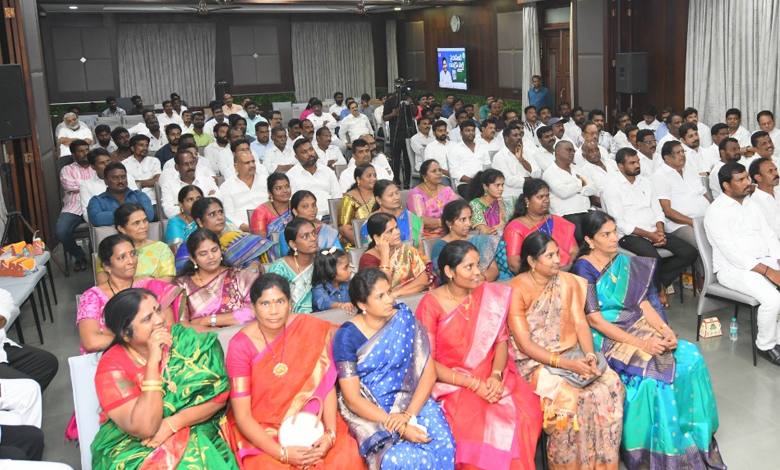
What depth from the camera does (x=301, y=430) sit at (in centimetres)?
285

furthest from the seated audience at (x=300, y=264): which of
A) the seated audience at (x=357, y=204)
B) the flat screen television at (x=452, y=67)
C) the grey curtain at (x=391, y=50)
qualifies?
the grey curtain at (x=391, y=50)

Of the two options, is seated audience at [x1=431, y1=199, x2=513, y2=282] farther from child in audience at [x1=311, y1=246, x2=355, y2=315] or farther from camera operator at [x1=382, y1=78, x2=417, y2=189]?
camera operator at [x1=382, y1=78, x2=417, y2=189]

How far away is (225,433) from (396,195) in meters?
2.43

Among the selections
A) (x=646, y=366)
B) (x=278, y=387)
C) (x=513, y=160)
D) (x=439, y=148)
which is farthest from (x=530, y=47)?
(x=278, y=387)

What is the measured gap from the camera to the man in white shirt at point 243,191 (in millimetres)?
6109

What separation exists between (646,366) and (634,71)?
7.51 m

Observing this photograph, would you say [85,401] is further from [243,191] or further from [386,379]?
[243,191]

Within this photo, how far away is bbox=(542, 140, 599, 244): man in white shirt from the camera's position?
19.2ft

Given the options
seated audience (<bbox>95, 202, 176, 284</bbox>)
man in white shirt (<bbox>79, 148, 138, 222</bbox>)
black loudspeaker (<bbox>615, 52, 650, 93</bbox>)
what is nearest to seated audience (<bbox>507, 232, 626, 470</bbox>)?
seated audience (<bbox>95, 202, 176, 284</bbox>)

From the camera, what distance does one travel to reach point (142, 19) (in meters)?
16.2

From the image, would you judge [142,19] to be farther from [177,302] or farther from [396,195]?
[177,302]

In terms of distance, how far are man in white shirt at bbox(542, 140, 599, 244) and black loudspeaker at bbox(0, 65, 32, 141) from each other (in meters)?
4.53

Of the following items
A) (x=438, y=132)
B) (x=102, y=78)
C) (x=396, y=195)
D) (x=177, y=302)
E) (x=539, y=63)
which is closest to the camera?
(x=177, y=302)

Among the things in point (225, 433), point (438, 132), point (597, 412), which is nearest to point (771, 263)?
point (597, 412)
